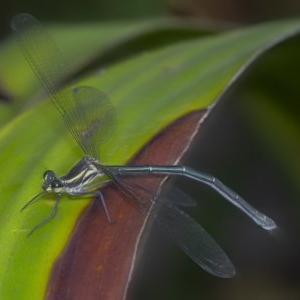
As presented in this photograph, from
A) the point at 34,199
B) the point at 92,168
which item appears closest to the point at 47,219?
the point at 34,199

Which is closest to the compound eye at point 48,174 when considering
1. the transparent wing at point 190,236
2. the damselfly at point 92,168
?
the damselfly at point 92,168

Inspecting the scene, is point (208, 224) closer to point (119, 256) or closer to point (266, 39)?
point (266, 39)

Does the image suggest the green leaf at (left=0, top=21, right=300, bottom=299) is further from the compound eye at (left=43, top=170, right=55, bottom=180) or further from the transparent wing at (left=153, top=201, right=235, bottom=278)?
the transparent wing at (left=153, top=201, right=235, bottom=278)

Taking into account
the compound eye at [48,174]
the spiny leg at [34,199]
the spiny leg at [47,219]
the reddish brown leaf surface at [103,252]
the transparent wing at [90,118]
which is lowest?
the reddish brown leaf surface at [103,252]

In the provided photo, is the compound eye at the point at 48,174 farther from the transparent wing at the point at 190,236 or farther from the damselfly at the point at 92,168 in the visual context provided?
the transparent wing at the point at 190,236

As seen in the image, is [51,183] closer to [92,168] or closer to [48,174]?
[48,174]

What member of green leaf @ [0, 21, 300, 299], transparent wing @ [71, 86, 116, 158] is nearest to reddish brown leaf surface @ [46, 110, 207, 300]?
green leaf @ [0, 21, 300, 299]
